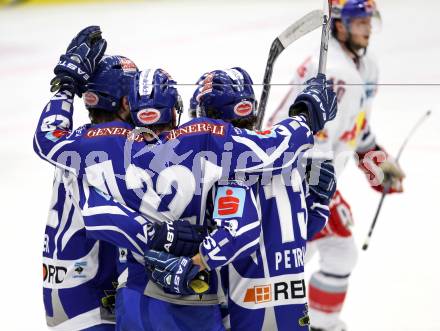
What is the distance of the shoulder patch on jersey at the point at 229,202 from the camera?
2855 millimetres

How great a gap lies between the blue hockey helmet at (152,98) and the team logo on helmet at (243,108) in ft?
0.55

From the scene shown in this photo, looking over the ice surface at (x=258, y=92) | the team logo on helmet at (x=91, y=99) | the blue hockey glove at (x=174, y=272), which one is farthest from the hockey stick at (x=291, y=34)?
the ice surface at (x=258, y=92)

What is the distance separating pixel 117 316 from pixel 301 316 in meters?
0.51

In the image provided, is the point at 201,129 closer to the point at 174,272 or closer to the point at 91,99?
the point at 174,272

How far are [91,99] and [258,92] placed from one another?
371cm

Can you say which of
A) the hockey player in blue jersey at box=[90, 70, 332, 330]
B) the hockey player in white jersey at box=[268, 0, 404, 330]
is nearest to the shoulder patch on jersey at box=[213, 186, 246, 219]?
the hockey player in blue jersey at box=[90, 70, 332, 330]

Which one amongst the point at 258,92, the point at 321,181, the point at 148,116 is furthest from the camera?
the point at 258,92

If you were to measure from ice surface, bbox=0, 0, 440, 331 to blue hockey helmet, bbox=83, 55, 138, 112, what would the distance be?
1461 mm

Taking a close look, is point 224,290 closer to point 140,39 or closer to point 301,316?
point 301,316

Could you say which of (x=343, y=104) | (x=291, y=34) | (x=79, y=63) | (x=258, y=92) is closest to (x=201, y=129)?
(x=79, y=63)

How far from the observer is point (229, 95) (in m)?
3.05

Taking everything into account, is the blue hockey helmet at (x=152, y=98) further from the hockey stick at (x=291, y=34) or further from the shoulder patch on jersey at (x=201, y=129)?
the hockey stick at (x=291, y=34)

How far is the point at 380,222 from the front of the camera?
5.45 m

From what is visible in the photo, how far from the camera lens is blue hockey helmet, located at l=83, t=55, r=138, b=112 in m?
3.28
